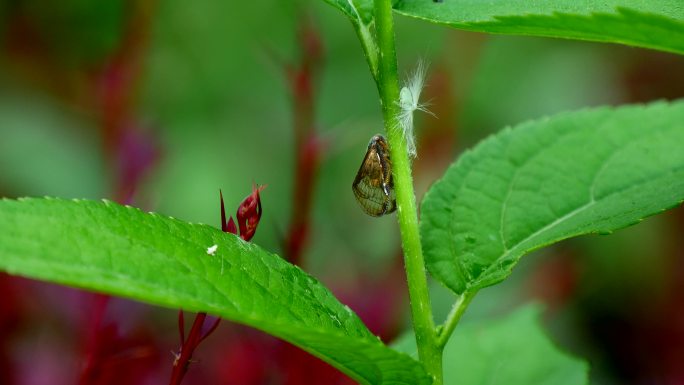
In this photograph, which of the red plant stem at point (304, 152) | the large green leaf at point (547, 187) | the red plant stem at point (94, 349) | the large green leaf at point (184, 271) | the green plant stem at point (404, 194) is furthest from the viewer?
the red plant stem at point (304, 152)

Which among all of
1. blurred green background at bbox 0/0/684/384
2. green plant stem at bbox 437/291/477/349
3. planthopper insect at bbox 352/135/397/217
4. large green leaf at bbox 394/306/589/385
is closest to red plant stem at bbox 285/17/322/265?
blurred green background at bbox 0/0/684/384

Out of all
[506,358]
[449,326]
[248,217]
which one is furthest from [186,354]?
[506,358]

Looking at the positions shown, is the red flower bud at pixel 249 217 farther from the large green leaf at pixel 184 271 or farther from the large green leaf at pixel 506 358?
the large green leaf at pixel 506 358

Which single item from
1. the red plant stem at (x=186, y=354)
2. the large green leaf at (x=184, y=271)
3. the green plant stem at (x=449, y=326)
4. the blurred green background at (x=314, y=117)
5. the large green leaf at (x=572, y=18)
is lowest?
the blurred green background at (x=314, y=117)

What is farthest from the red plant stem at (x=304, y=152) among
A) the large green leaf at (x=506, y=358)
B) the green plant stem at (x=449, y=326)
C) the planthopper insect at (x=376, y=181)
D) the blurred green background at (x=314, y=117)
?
the green plant stem at (x=449, y=326)

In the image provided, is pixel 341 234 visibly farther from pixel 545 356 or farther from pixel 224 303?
pixel 224 303
